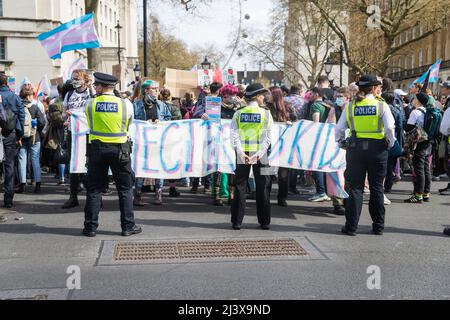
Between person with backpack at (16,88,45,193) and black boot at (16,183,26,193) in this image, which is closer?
person with backpack at (16,88,45,193)

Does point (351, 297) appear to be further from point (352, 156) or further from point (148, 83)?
point (148, 83)

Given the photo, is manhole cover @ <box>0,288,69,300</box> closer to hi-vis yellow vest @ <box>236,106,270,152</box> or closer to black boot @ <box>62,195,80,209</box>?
hi-vis yellow vest @ <box>236,106,270,152</box>

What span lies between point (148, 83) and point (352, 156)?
378cm

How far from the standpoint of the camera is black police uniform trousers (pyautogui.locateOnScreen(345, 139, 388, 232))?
6758mm

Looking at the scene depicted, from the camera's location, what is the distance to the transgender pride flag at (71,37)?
10.4 m

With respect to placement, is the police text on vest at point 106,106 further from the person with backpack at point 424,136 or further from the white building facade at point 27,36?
the white building facade at point 27,36

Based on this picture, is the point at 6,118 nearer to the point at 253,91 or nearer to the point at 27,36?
the point at 253,91

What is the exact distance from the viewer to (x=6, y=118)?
827 centimetres

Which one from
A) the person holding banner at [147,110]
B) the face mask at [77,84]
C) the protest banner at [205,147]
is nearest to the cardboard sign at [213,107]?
the protest banner at [205,147]

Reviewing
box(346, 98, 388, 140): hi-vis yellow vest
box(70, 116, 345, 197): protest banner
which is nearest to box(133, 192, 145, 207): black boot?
box(70, 116, 345, 197): protest banner

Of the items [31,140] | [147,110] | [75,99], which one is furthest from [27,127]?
[147,110]

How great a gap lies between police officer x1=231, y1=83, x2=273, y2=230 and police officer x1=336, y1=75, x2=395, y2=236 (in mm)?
1064

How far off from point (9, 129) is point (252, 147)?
4.06 m

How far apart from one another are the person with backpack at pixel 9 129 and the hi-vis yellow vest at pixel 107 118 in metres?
2.49
